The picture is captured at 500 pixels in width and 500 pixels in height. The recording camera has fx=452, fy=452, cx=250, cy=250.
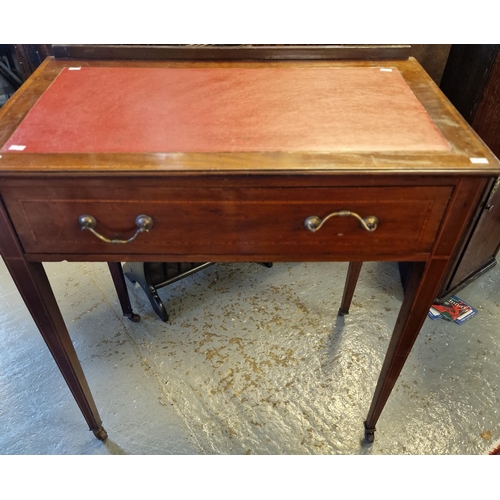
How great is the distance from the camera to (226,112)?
2.94 feet

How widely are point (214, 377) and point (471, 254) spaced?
101 centimetres

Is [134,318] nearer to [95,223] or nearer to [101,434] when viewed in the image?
[101,434]

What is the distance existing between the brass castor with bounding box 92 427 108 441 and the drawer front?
0.66m

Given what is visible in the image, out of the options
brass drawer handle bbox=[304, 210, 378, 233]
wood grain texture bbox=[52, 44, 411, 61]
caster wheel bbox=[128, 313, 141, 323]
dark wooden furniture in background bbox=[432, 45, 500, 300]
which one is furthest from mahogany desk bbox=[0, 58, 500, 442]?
caster wheel bbox=[128, 313, 141, 323]

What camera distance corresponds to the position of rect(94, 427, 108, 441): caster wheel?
129cm

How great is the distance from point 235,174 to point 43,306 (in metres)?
0.54

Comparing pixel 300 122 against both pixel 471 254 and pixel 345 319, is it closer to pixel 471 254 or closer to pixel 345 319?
pixel 345 319

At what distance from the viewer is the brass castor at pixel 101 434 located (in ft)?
4.24

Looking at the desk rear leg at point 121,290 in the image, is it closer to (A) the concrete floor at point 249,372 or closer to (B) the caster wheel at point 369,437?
(A) the concrete floor at point 249,372

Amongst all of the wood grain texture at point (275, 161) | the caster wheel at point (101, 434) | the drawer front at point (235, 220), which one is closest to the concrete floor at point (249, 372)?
the caster wheel at point (101, 434)

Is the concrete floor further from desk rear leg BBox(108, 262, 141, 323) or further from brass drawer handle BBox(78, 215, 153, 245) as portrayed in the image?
brass drawer handle BBox(78, 215, 153, 245)

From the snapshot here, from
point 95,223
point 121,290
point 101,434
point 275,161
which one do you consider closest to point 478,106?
point 275,161

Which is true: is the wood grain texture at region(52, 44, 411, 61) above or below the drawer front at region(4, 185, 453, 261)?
above

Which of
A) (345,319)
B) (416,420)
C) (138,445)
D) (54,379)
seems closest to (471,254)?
(345,319)
